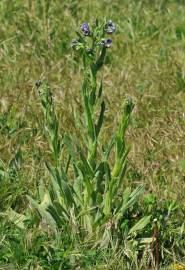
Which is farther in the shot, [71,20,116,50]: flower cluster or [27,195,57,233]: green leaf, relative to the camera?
[27,195,57,233]: green leaf

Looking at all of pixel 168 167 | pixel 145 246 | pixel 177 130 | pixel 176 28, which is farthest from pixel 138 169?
pixel 176 28

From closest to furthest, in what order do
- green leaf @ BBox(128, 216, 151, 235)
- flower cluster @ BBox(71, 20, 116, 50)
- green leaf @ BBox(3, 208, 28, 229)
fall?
flower cluster @ BBox(71, 20, 116, 50) < green leaf @ BBox(128, 216, 151, 235) < green leaf @ BBox(3, 208, 28, 229)

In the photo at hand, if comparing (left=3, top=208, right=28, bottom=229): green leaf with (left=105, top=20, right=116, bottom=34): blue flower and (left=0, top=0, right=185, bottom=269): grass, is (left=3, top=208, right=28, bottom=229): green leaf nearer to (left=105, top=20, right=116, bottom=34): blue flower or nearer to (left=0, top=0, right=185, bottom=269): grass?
(left=0, top=0, right=185, bottom=269): grass

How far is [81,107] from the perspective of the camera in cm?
434

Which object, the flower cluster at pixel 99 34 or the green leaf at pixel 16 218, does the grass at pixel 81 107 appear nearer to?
the green leaf at pixel 16 218

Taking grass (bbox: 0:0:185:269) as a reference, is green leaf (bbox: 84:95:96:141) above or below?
above

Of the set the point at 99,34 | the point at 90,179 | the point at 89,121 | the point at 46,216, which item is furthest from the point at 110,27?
the point at 46,216

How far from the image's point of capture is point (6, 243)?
9.64 feet

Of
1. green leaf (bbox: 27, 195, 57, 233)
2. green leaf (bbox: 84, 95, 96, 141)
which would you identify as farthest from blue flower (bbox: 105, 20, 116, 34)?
green leaf (bbox: 27, 195, 57, 233)

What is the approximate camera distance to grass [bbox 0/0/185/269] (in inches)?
116

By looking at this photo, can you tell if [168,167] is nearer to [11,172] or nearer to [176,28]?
[11,172]

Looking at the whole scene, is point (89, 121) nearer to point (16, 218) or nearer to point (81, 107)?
point (16, 218)

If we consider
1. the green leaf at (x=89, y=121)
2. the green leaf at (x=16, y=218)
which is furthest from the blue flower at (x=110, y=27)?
the green leaf at (x=16, y=218)

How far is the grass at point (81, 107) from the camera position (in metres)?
2.94
